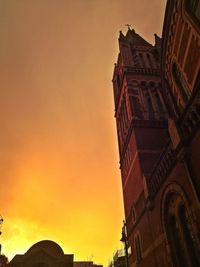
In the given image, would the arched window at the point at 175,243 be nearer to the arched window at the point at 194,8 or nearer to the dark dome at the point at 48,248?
the arched window at the point at 194,8

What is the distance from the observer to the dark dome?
32775 mm

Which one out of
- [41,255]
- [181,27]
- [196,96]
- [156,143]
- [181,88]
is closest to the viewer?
[196,96]

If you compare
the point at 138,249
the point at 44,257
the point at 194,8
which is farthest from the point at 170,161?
the point at 44,257

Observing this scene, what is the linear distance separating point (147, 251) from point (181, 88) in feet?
34.7

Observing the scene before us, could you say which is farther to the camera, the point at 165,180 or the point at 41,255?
the point at 41,255

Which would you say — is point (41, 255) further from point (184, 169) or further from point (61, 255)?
point (184, 169)

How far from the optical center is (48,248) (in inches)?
1307

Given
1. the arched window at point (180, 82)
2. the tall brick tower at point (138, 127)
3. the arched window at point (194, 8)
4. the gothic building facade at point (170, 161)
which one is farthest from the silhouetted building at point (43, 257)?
the arched window at point (194, 8)

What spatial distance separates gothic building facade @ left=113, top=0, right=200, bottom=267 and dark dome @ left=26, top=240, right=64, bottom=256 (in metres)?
15.7

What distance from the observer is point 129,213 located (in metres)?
21.3

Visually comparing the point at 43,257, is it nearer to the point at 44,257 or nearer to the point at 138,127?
the point at 44,257

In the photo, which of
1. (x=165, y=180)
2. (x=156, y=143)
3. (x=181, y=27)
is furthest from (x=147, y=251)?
(x=181, y=27)

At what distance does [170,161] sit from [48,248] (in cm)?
2727

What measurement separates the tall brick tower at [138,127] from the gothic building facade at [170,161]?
0.26ft
